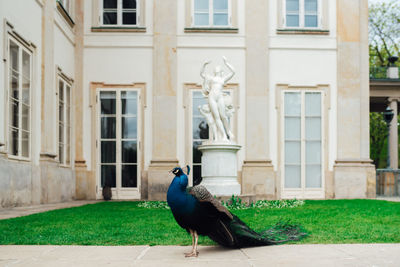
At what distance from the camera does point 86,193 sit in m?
15.8

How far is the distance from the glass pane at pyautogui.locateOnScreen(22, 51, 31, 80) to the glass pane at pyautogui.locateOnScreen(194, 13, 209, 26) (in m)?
6.09

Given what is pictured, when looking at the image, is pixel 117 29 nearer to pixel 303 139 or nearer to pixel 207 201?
pixel 303 139

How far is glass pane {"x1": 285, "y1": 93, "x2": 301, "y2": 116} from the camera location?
16531mm

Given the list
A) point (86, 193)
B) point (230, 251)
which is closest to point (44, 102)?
point (86, 193)

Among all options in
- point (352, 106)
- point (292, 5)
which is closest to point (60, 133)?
point (292, 5)

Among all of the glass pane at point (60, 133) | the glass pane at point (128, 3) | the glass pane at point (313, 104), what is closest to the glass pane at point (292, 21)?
the glass pane at point (313, 104)

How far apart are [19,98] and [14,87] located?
31cm

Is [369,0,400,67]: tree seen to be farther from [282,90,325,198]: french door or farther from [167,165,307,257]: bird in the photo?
[167,165,307,257]: bird

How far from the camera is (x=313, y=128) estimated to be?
16578 mm

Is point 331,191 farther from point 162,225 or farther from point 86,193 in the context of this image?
point 162,225

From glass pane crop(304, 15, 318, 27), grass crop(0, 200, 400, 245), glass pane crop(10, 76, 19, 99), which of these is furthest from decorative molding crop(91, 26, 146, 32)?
grass crop(0, 200, 400, 245)

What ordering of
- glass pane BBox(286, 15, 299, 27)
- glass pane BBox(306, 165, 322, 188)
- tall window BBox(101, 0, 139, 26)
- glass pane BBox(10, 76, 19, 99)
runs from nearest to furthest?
glass pane BBox(10, 76, 19, 99) → tall window BBox(101, 0, 139, 26) → glass pane BBox(306, 165, 322, 188) → glass pane BBox(286, 15, 299, 27)

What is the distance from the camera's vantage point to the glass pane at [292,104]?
1653 centimetres

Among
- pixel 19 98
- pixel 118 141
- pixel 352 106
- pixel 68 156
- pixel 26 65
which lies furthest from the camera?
pixel 352 106
